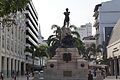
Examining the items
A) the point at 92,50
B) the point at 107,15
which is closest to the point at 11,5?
the point at 92,50

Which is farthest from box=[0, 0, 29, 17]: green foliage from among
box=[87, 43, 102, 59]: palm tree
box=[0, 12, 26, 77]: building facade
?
box=[87, 43, 102, 59]: palm tree

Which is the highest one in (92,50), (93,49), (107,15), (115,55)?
(107,15)

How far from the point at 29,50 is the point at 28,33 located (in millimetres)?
6598

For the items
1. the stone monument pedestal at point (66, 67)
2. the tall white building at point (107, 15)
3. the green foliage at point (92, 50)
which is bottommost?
the stone monument pedestal at point (66, 67)

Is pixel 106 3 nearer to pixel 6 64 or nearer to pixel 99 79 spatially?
pixel 6 64

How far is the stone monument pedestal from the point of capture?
4216cm

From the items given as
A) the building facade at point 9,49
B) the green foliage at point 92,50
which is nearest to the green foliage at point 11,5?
the building facade at point 9,49

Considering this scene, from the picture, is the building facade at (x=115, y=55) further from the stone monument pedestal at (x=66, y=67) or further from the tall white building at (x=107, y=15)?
the stone monument pedestal at (x=66, y=67)

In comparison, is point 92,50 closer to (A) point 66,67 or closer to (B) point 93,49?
(B) point 93,49

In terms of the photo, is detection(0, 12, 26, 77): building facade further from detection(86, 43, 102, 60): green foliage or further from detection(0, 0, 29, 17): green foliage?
detection(0, 0, 29, 17): green foliage

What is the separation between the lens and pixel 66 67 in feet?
144

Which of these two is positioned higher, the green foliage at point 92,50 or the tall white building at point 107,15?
the tall white building at point 107,15

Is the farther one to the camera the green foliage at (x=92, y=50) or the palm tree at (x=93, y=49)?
the palm tree at (x=93, y=49)

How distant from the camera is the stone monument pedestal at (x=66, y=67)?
42156 millimetres
